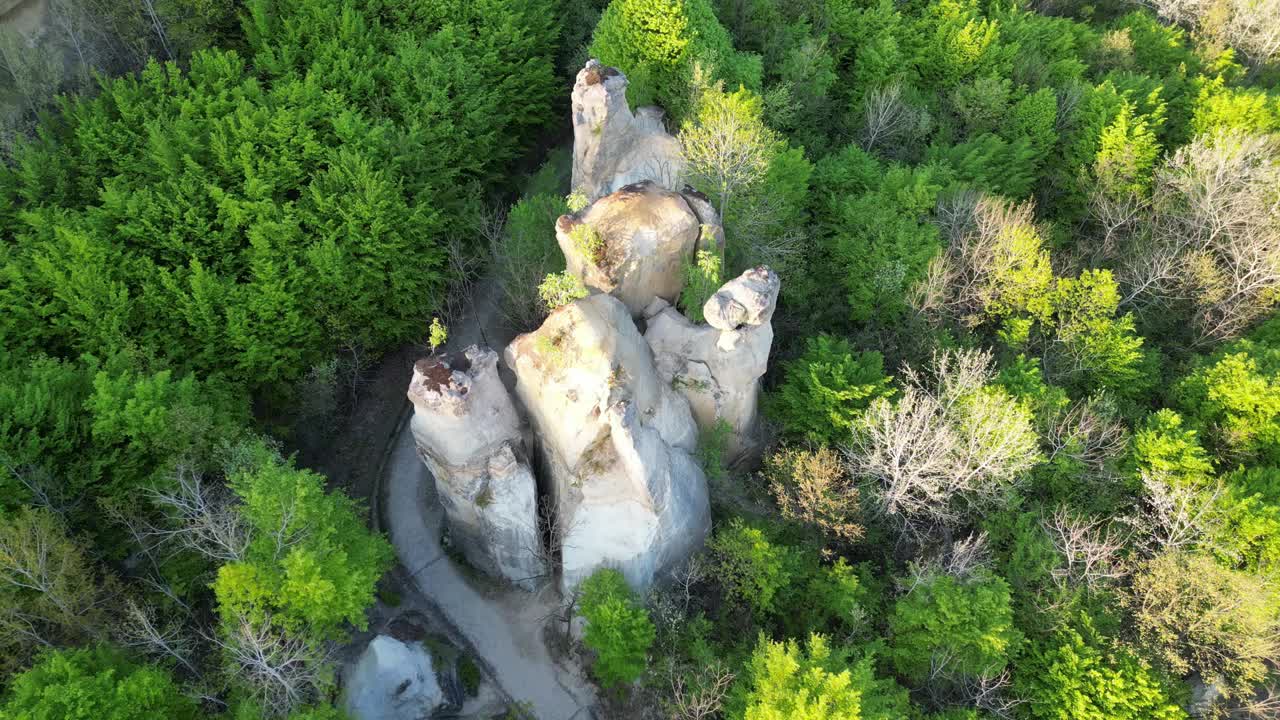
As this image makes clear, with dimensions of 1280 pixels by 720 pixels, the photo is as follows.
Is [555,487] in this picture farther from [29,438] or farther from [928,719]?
[29,438]

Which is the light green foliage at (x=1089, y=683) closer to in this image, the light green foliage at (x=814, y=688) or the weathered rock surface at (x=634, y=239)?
the light green foliage at (x=814, y=688)

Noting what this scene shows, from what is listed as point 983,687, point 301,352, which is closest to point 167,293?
point 301,352

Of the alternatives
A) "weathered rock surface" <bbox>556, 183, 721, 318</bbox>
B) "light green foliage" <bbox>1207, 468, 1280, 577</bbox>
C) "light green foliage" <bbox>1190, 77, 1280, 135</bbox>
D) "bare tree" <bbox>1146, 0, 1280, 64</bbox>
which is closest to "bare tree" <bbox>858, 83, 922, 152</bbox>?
"weathered rock surface" <bbox>556, 183, 721, 318</bbox>

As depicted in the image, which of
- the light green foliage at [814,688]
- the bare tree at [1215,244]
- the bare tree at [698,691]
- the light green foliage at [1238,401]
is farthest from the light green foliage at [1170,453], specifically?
the bare tree at [698,691]

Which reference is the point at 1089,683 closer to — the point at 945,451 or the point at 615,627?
the point at 945,451

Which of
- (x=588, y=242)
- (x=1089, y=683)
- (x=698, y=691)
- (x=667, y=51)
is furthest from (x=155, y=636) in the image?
(x=667, y=51)

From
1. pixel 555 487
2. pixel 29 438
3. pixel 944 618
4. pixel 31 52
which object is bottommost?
pixel 944 618

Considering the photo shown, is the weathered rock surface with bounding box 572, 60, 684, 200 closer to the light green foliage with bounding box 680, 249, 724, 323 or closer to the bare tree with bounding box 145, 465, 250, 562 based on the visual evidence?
the light green foliage with bounding box 680, 249, 724, 323
